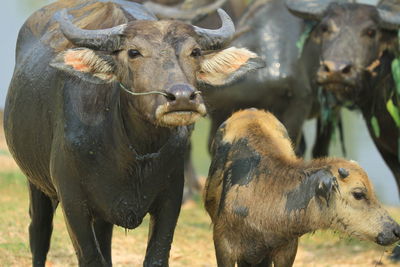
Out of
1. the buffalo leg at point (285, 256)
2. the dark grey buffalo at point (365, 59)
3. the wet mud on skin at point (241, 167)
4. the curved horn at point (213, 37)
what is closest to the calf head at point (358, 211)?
the buffalo leg at point (285, 256)

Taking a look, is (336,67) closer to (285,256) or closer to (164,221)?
(285,256)

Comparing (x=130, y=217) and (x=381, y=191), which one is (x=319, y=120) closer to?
(x=130, y=217)

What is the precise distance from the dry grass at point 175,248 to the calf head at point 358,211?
2.40 meters

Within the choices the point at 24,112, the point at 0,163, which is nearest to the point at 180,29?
the point at 24,112

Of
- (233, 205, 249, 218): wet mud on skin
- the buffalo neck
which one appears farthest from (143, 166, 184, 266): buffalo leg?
(233, 205, 249, 218): wet mud on skin

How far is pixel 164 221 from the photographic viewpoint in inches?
284

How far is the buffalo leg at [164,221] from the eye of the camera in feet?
23.6

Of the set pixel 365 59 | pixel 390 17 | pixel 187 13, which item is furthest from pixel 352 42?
pixel 187 13

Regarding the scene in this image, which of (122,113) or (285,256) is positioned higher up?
(122,113)

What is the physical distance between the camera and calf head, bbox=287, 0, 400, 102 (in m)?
10.5

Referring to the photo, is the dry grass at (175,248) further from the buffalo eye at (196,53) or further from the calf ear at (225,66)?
the buffalo eye at (196,53)

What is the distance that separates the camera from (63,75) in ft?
24.2

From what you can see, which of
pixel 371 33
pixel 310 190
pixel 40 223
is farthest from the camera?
pixel 371 33

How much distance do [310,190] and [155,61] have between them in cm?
160
